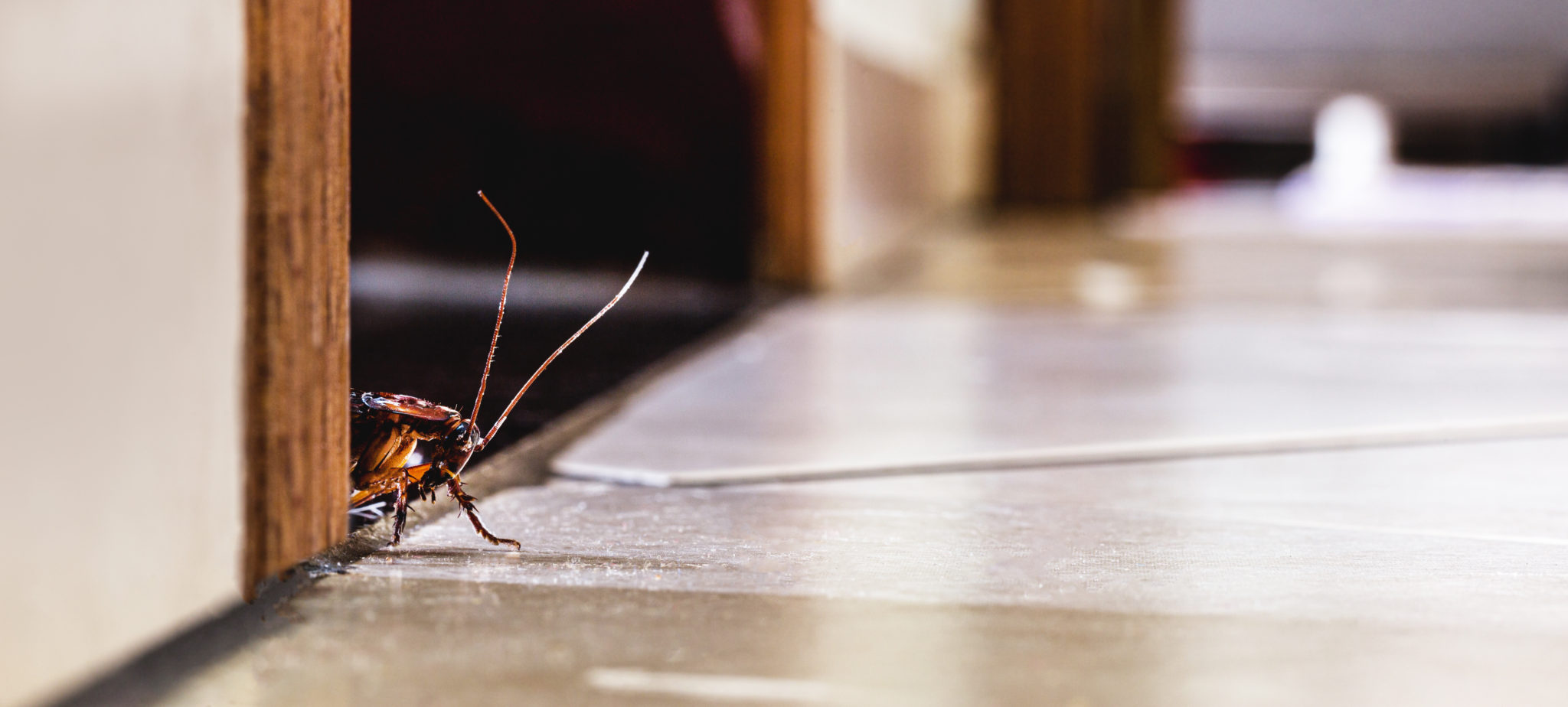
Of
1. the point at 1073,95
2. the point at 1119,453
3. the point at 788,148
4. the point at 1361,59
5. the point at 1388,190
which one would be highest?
the point at 1361,59

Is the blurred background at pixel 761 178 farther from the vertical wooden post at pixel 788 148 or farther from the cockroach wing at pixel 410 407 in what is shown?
the cockroach wing at pixel 410 407

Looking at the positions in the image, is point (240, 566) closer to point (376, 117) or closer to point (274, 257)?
point (274, 257)

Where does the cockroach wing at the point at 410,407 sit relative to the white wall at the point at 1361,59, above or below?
below

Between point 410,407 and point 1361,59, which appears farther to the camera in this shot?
point 1361,59

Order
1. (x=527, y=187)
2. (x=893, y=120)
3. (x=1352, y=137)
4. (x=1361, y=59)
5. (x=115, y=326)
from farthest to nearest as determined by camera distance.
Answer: (x=1352, y=137) < (x=1361, y=59) < (x=893, y=120) < (x=527, y=187) < (x=115, y=326)

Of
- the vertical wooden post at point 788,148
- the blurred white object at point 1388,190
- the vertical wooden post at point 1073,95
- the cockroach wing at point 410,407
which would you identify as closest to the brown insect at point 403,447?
the cockroach wing at point 410,407

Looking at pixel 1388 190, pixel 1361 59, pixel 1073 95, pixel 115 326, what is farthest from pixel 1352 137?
pixel 115 326

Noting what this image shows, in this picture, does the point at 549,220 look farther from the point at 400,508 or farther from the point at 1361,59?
the point at 1361,59
